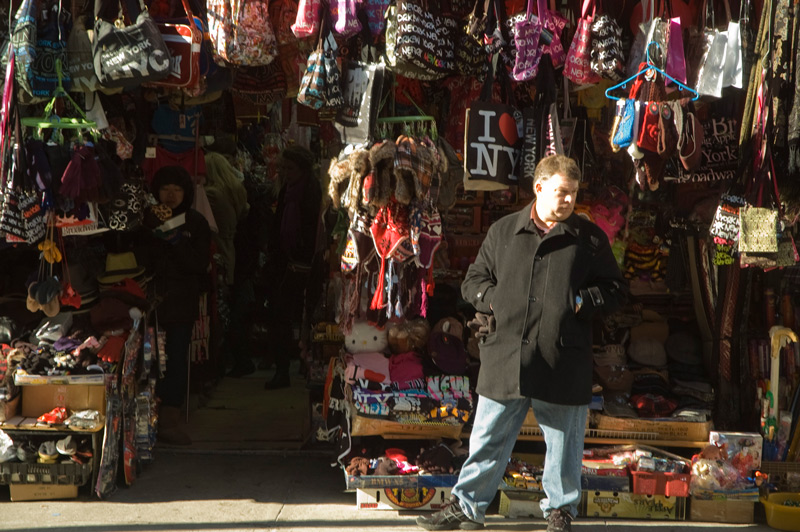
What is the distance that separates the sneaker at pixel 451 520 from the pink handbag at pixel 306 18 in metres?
2.41

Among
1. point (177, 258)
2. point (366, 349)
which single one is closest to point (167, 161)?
point (177, 258)

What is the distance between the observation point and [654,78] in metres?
4.34

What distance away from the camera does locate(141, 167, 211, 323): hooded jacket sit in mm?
5621

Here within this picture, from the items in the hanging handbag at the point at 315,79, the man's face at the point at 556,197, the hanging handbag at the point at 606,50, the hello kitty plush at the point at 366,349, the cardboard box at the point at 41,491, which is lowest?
the cardboard box at the point at 41,491

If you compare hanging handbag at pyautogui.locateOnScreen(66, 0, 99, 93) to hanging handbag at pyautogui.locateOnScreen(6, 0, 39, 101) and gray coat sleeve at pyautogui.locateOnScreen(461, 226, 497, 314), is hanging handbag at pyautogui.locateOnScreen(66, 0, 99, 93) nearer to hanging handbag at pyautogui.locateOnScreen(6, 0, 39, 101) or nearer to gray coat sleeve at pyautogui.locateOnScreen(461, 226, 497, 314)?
hanging handbag at pyautogui.locateOnScreen(6, 0, 39, 101)

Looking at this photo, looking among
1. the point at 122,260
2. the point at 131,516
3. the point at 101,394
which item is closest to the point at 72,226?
the point at 122,260

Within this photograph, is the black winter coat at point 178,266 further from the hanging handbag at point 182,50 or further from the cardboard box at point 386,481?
the cardboard box at point 386,481

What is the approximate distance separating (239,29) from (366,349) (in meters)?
1.91

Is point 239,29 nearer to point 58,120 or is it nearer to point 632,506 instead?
point 58,120

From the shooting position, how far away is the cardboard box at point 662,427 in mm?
4824

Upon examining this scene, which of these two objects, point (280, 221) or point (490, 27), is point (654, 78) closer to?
point (490, 27)

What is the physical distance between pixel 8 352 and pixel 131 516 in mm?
1159

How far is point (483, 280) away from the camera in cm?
419

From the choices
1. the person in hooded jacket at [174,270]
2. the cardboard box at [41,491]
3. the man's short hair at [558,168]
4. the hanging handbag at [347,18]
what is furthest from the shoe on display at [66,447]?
the man's short hair at [558,168]
